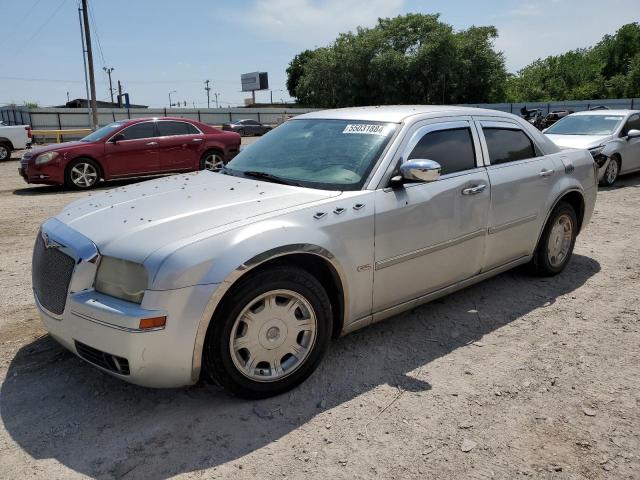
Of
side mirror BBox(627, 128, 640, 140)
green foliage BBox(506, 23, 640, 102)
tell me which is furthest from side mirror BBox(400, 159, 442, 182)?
green foliage BBox(506, 23, 640, 102)

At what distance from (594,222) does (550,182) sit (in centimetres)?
326

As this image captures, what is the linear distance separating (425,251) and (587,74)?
72.3 metres

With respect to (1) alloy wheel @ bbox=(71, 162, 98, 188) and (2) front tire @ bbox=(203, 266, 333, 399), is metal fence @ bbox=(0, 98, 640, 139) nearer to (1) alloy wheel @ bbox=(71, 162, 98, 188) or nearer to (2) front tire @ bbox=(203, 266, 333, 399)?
(1) alloy wheel @ bbox=(71, 162, 98, 188)

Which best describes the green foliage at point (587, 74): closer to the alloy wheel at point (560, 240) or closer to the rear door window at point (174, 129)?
the rear door window at point (174, 129)

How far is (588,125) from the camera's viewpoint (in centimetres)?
1104

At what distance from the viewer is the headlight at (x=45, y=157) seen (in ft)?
36.3

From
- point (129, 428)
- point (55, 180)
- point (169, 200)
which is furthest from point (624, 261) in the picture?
point (55, 180)

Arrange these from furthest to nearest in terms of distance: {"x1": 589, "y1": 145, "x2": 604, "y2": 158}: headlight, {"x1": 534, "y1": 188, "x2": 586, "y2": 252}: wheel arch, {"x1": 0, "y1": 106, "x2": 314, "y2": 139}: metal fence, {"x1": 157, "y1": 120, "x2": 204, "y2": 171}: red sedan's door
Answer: {"x1": 0, "y1": 106, "x2": 314, "y2": 139}: metal fence < {"x1": 157, "y1": 120, "x2": 204, "y2": 171}: red sedan's door < {"x1": 589, "y1": 145, "x2": 604, "y2": 158}: headlight < {"x1": 534, "y1": 188, "x2": 586, "y2": 252}: wheel arch

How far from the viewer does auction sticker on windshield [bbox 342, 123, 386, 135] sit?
3.74m

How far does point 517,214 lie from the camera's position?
174 inches

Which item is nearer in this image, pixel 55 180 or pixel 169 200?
pixel 169 200

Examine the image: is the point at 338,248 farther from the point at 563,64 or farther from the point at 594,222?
the point at 563,64

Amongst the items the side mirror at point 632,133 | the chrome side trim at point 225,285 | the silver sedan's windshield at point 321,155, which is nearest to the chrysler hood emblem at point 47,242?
the chrome side trim at point 225,285

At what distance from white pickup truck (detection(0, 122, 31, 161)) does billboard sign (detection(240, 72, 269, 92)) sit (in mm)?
64011
